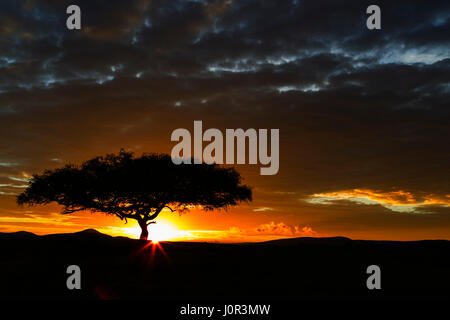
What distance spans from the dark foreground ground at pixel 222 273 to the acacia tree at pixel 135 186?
8375mm

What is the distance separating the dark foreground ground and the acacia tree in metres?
8.38

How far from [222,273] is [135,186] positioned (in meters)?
19.4

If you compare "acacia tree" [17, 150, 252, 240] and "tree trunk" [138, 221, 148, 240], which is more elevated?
"acacia tree" [17, 150, 252, 240]

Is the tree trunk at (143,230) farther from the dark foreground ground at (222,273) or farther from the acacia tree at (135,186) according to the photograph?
the dark foreground ground at (222,273)

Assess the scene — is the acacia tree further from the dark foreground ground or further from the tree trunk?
the dark foreground ground

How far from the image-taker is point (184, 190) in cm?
4203

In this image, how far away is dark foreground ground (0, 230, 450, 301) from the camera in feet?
63.4

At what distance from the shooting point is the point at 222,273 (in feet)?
76.3

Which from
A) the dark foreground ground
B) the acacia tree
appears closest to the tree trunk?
the acacia tree

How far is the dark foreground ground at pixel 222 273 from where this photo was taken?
1931cm

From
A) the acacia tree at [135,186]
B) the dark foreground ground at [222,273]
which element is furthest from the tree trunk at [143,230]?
the dark foreground ground at [222,273]

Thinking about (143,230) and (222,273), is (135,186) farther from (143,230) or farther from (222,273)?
(222,273)
